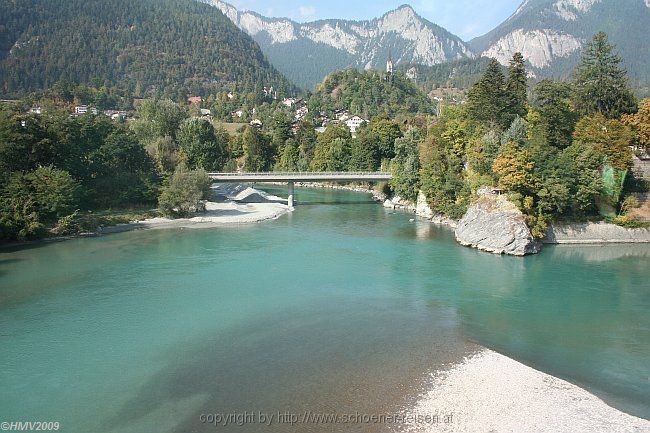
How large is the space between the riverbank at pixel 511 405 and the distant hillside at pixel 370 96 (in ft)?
334

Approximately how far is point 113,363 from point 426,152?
38278mm

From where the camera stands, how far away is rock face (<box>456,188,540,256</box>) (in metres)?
33.4

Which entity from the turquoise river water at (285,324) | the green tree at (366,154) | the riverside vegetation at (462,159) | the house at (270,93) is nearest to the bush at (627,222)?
the riverside vegetation at (462,159)

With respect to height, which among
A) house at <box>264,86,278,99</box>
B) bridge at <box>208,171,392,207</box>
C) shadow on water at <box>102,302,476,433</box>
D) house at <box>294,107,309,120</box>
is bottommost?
shadow on water at <box>102,302,476,433</box>

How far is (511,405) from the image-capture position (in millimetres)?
14641

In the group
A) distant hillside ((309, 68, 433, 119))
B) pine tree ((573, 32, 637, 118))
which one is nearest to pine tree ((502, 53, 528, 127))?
pine tree ((573, 32, 637, 118))

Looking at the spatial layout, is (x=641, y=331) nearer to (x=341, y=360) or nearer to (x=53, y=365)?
(x=341, y=360)

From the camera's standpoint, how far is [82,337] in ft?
64.3

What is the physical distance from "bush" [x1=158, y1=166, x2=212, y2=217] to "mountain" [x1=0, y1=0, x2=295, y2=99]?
102 m

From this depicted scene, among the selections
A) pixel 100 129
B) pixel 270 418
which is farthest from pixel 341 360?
pixel 100 129

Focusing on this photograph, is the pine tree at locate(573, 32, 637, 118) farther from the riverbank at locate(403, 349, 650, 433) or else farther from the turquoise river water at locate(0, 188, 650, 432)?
the riverbank at locate(403, 349, 650, 433)

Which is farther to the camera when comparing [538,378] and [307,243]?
[307,243]

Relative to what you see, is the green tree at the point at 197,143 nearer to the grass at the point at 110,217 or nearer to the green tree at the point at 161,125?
the green tree at the point at 161,125

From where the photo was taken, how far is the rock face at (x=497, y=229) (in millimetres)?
33406
